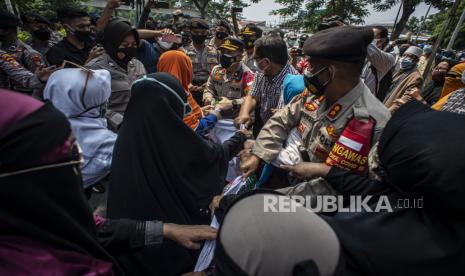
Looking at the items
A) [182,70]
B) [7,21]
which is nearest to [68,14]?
[7,21]

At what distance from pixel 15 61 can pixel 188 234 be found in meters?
3.58

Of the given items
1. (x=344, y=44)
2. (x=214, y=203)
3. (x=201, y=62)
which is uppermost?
(x=344, y=44)

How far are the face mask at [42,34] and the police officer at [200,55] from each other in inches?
101

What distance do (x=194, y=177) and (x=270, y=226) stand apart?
1057mm

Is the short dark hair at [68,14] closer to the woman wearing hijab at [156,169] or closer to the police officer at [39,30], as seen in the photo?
the police officer at [39,30]

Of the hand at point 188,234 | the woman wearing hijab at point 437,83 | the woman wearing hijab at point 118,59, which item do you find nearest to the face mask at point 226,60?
the woman wearing hijab at point 118,59

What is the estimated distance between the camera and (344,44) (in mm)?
1417

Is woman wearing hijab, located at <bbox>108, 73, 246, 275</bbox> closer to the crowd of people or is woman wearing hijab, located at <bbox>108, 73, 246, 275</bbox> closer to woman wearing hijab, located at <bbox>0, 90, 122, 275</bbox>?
the crowd of people

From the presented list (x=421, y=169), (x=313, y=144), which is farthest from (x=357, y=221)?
(x=313, y=144)

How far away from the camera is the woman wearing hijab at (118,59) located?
2.86m

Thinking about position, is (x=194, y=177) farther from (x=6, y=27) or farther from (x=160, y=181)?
(x=6, y=27)

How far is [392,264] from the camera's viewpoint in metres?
0.90

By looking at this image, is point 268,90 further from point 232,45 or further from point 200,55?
point 200,55

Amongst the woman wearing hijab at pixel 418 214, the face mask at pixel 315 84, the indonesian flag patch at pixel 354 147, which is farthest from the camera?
the face mask at pixel 315 84
